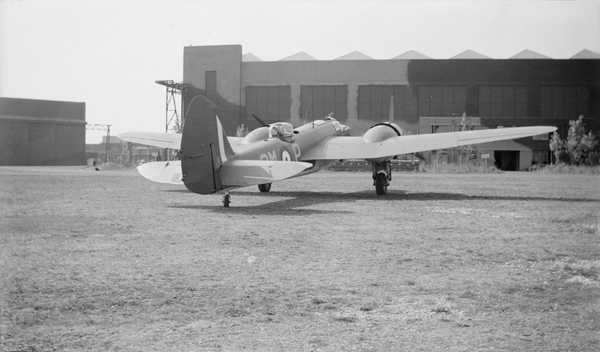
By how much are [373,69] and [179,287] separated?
74.0 meters

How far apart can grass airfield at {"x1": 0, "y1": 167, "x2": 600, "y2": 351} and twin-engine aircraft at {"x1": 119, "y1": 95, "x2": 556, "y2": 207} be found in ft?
5.17

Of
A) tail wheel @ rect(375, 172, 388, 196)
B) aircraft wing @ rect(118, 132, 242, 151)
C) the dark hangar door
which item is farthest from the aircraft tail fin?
the dark hangar door

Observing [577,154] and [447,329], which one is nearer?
[447,329]

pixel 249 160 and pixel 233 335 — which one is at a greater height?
pixel 249 160

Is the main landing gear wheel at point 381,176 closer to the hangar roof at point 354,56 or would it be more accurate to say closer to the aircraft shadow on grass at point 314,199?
the aircraft shadow on grass at point 314,199

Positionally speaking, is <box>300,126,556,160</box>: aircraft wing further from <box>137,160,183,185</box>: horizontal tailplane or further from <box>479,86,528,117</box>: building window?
<box>479,86,528,117</box>: building window

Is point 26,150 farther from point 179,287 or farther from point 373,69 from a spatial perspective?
point 179,287

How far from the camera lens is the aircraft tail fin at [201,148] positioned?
1523cm

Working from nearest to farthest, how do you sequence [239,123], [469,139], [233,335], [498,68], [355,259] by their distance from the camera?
1. [233,335]
2. [355,259]
3. [469,139]
4. [498,68]
5. [239,123]

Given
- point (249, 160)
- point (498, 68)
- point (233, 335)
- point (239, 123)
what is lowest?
point (233, 335)

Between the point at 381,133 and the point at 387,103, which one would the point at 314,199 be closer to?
the point at 381,133

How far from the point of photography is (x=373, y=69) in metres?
78.6

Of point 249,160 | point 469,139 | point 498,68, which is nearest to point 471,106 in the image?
point 498,68

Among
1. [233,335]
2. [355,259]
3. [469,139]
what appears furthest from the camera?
[469,139]
